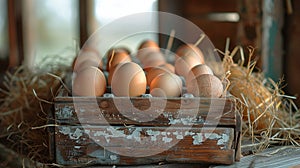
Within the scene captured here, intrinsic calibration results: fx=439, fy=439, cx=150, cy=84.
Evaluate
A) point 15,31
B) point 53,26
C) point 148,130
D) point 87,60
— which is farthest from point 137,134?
point 53,26

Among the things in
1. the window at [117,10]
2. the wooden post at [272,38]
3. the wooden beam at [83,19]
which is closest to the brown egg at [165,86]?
the wooden post at [272,38]

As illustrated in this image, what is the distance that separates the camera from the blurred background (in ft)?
4.84

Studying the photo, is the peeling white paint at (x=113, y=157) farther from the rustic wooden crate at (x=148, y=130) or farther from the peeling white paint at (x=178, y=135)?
the peeling white paint at (x=178, y=135)

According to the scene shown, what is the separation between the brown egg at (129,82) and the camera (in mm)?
977

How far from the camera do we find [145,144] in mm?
935

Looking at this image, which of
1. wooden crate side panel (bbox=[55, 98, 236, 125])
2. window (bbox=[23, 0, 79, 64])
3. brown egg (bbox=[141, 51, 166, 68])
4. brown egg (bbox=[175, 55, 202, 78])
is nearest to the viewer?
wooden crate side panel (bbox=[55, 98, 236, 125])

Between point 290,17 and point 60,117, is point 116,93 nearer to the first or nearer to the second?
point 60,117

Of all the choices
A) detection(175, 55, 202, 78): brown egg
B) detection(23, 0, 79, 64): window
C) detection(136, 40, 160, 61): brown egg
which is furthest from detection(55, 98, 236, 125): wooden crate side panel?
detection(23, 0, 79, 64): window

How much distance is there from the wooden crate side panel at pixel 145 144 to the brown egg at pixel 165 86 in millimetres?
97

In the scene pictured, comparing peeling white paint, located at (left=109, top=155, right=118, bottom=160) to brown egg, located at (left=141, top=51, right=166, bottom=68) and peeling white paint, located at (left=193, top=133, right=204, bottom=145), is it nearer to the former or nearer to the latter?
peeling white paint, located at (left=193, top=133, right=204, bottom=145)

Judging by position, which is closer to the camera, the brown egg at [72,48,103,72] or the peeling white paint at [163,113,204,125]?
the peeling white paint at [163,113,204,125]

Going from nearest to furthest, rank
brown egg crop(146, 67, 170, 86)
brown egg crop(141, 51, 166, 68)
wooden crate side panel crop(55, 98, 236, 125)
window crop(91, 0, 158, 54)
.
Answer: wooden crate side panel crop(55, 98, 236, 125) < brown egg crop(146, 67, 170, 86) < brown egg crop(141, 51, 166, 68) < window crop(91, 0, 158, 54)

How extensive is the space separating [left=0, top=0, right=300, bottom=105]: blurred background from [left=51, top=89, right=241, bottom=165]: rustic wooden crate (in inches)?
14.5

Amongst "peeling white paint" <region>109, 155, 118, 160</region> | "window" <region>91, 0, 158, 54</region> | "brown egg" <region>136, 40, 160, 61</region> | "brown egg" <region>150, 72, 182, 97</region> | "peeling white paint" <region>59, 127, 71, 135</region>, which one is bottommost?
"peeling white paint" <region>109, 155, 118, 160</region>
